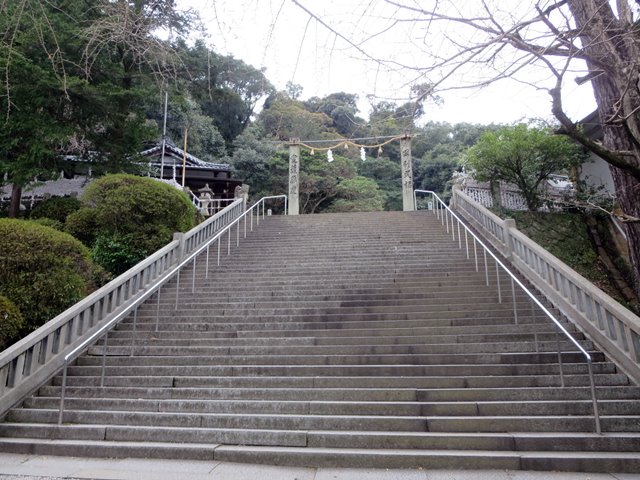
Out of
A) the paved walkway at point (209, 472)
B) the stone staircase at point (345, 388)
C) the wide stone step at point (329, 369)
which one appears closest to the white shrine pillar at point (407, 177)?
the stone staircase at point (345, 388)

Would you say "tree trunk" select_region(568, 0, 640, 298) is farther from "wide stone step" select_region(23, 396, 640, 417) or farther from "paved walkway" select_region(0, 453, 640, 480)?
"paved walkway" select_region(0, 453, 640, 480)

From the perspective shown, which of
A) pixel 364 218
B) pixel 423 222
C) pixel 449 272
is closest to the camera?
pixel 449 272

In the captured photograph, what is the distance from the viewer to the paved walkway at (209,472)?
11.6ft

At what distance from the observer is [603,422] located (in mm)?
4195

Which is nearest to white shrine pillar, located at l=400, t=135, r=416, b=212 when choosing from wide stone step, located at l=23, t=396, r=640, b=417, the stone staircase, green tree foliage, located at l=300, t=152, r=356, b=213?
green tree foliage, located at l=300, t=152, r=356, b=213

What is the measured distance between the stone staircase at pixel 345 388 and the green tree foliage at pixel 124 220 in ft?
6.40

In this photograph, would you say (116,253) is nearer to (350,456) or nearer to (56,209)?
(56,209)

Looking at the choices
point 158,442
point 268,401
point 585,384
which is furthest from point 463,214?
point 158,442

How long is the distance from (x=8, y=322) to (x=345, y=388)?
15.7 feet

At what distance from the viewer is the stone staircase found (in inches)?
157

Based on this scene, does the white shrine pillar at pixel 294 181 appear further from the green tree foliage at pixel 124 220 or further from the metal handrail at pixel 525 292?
the green tree foliage at pixel 124 220

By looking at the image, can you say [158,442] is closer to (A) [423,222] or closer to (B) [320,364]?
(B) [320,364]

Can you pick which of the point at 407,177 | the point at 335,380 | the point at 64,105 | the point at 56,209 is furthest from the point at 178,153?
the point at 335,380

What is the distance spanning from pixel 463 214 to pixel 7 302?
41.2ft
